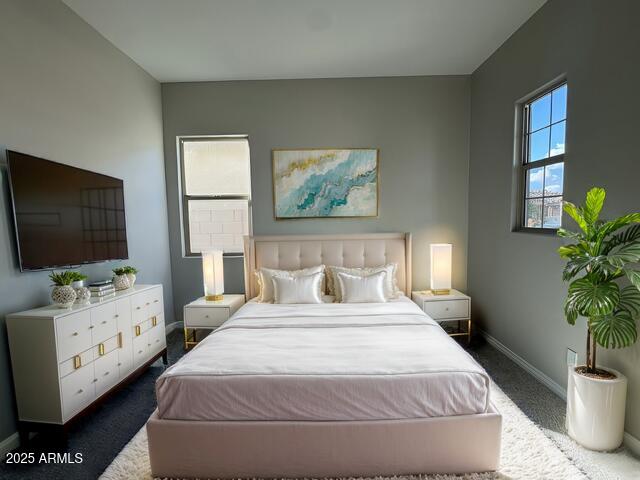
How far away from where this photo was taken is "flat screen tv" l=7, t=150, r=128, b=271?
2020 millimetres

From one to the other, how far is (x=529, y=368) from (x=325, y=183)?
9.21 feet

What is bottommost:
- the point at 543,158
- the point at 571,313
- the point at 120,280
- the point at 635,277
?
the point at 571,313

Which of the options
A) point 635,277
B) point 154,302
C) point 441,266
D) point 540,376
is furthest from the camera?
point 441,266

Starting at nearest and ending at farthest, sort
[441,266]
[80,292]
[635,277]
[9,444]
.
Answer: [635,277]
[9,444]
[80,292]
[441,266]

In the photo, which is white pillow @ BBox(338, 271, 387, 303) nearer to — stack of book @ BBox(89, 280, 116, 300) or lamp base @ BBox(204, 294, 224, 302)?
lamp base @ BBox(204, 294, 224, 302)

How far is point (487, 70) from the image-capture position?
135 inches

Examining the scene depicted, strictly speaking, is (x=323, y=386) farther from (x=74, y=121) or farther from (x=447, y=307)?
(x=74, y=121)

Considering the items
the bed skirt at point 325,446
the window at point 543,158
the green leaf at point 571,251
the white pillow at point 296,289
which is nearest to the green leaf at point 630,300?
the green leaf at point 571,251

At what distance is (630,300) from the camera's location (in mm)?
1781

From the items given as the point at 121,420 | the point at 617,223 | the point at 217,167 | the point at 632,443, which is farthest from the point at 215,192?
the point at 632,443

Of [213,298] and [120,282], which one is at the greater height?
[120,282]

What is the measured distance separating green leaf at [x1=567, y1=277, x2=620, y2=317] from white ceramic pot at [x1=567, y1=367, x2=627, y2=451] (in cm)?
44

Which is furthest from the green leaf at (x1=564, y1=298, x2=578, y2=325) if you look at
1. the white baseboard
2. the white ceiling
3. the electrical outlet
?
the white ceiling

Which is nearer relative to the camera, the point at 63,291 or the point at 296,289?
the point at 63,291
